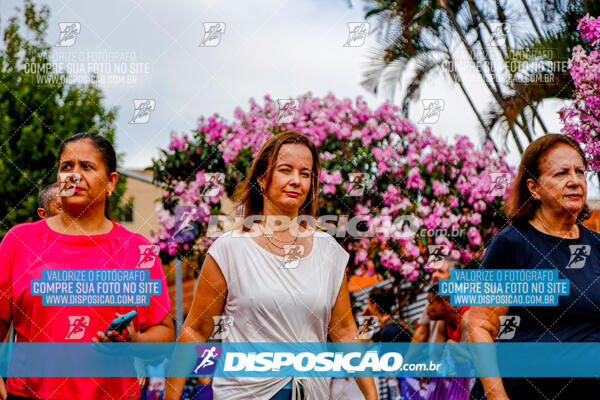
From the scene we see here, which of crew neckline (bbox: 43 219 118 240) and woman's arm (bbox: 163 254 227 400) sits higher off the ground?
crew neckline (bbox: 43 219 118 240)

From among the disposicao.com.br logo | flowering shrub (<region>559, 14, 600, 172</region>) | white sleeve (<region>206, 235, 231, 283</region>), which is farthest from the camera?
flowering shrub (<region>559, 14, 600, 172</region>)

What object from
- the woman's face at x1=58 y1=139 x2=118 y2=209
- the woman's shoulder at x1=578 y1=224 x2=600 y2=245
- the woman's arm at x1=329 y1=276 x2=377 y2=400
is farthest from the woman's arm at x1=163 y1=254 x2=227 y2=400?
the woman's shoulder at x1=578 y1=224 x2=600 y2=245

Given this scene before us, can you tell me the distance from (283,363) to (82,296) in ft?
3.36

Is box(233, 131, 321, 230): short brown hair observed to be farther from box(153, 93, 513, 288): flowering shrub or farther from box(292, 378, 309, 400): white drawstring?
box(153, 93, 513, 288): flowering shrub

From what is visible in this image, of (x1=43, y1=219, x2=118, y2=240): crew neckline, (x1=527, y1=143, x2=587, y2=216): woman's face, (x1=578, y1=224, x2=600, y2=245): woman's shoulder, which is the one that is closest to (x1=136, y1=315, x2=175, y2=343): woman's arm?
(x1=43, y1=219, x2=118, y2=240): crew neckline

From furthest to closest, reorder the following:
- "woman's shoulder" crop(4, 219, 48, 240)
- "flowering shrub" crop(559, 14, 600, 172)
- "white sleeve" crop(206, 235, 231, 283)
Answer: "flowering shrub" crop(559, 14, 600, 172) → "woman's shoulder" crop(4, 219, 48, 240) → "white sleeve" crop(206, 235, 231, 283)

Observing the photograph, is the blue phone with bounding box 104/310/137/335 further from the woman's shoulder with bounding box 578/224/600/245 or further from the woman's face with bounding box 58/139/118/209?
the woman's shoulder with bounding box 578/224/600/245

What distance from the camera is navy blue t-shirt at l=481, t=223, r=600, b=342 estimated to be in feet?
9.00

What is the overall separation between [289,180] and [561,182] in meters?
1.27

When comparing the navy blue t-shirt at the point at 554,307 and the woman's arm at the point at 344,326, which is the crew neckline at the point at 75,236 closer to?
the woman's arm at the point at 344,326

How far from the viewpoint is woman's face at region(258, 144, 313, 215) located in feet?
9.43

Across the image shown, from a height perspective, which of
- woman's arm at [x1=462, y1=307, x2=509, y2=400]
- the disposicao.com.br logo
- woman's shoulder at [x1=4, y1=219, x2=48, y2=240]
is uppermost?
woman's shoulder at [x1=4, y1=219, x2=48, y2=240]

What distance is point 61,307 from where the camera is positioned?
2.77 m

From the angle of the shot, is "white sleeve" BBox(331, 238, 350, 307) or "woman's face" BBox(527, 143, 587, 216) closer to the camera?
"white sleeve" BBox(331, 238, 350, 307)
